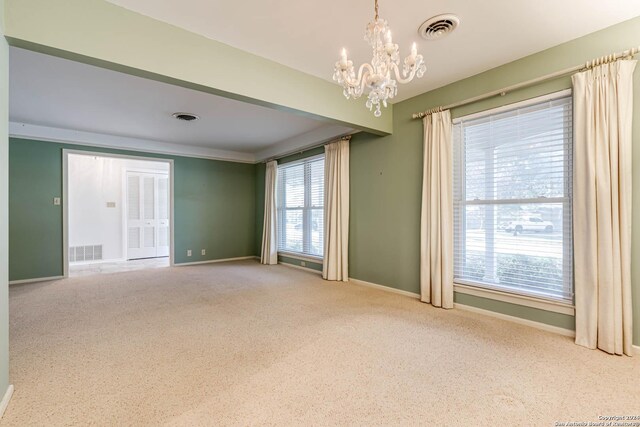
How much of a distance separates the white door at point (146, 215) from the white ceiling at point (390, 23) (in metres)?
6.32

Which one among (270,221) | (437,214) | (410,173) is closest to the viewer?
(437,214)

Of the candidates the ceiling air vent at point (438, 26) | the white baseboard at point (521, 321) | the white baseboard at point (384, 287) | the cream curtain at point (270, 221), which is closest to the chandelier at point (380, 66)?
the ceiling air vent at point (438, 26)

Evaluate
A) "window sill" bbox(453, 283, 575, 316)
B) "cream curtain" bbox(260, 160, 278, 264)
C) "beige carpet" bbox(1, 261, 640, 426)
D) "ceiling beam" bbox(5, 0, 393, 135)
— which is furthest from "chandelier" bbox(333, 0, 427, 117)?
"cream curtain" bbox(260, 160, 278, 264)

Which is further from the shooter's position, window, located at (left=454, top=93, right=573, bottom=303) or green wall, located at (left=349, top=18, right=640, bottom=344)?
window, located at (left=454, top=93, right=573, bottom=303)

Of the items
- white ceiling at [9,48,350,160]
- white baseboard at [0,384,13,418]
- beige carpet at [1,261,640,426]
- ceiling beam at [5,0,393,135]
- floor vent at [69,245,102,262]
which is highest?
white ceiling at [9,48,350,160]

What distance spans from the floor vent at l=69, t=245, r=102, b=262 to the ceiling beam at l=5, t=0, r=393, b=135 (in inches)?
248

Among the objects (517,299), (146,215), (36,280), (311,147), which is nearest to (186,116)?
(311,147)

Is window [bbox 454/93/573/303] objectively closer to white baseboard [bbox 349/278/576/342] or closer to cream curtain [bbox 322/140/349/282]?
white baseboard [bbox 349/278/576/342]

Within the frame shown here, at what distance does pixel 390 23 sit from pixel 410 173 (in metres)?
Answer: 1.87

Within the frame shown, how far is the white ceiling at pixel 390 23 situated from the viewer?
81.0 inches

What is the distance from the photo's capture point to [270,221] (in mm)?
6285

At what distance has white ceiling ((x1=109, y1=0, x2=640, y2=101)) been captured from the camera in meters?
2.06

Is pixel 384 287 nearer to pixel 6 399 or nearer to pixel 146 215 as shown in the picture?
pixel 6 399

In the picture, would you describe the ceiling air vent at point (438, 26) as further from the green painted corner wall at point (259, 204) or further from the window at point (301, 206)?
the green painted corner wall at point (259, 204)
